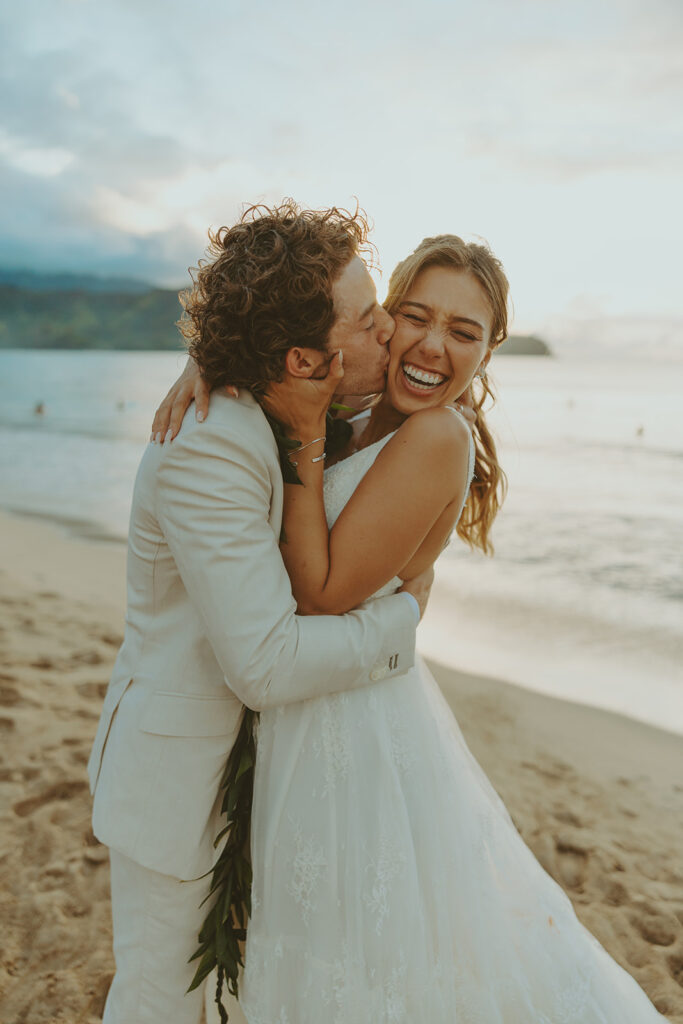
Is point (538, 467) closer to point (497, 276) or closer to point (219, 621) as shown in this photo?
point (497, 276)

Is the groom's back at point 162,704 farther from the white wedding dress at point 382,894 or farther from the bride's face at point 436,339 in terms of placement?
the bride's face at point 436,339

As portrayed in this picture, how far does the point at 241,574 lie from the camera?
5.69 feet

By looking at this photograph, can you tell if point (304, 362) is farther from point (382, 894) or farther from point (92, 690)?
point (92, 690)

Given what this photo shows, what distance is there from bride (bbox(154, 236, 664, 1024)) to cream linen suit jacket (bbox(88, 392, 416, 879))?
5.3 inches

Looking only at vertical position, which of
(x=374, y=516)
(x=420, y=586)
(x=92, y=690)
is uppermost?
(x=374, y=516)

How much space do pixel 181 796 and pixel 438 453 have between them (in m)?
1.14

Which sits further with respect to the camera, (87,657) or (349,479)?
(87,657)

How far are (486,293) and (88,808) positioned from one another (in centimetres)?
335

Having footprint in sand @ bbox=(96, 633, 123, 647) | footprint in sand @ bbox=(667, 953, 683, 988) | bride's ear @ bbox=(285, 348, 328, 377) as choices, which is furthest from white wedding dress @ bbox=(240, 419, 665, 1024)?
footprint in sand @ bbox=(96, 633, 123, 647)

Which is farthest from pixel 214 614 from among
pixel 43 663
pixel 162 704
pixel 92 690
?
pixel 43 663

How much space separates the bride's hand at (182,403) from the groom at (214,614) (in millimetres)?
33

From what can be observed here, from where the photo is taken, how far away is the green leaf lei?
6.81 ft

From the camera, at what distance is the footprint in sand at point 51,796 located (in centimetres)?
→ 409

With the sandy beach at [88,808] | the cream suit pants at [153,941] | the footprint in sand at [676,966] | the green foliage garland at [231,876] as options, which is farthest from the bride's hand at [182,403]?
the footprint in sand at [676,966]
